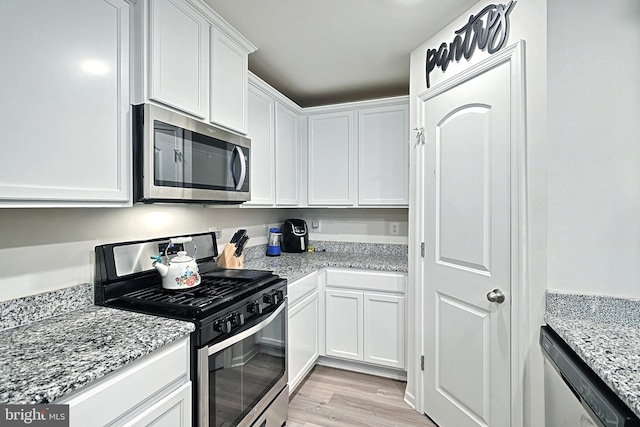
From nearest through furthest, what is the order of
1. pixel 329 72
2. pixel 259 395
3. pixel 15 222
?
pixel 15 222, pixel 259 395, pixel 329 72

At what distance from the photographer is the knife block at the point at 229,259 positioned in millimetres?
2068

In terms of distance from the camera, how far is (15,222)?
3.78 ft

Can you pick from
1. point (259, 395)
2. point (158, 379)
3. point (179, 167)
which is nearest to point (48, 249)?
point (179, 167)

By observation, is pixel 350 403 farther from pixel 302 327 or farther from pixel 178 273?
pixel 178 273

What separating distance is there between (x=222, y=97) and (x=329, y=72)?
1.09 metres

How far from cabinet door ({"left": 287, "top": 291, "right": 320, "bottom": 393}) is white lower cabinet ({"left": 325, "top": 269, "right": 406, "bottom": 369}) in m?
0.14

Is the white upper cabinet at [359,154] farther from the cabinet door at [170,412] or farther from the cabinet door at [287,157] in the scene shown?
the cabinet door at [170,412]

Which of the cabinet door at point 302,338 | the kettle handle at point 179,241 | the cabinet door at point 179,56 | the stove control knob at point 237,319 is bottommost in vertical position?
the cabinet door at point 302,338

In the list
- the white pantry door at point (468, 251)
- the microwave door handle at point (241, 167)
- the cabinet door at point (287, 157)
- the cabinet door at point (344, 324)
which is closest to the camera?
the white pantry door at point (468, 251)

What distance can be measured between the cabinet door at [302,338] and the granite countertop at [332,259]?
0.24m

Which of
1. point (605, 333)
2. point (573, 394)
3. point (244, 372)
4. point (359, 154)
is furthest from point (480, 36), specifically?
point (244, 372)

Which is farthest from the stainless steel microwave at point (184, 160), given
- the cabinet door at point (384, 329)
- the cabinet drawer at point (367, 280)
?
the cabinet door at point (384, 329)

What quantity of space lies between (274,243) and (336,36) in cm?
172

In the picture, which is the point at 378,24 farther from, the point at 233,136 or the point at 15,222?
the point at 15,222
